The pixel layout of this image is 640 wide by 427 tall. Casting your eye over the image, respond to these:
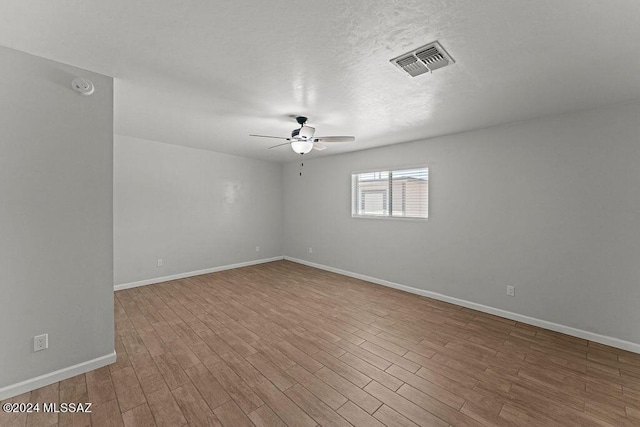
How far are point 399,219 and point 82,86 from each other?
4305 millimetres

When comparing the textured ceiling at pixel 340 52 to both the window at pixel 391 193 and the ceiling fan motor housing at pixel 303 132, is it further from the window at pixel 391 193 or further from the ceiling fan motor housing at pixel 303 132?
the window at pixel 391 193

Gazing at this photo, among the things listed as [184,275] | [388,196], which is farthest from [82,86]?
[388,196]

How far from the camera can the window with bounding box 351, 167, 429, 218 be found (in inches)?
167

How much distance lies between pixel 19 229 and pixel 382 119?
3.63 meters

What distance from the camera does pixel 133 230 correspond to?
441 cm

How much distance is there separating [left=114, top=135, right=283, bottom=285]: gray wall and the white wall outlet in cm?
253

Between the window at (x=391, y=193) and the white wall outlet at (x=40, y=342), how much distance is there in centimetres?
440

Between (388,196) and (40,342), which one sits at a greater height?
(388,196)

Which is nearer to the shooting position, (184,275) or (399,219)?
(399,219)

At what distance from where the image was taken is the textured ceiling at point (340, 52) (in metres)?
1.46

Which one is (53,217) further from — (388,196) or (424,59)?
(388,196)

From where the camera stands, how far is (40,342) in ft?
6.46

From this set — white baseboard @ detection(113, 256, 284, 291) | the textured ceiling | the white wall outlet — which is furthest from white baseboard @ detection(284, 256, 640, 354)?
the white wall outlet

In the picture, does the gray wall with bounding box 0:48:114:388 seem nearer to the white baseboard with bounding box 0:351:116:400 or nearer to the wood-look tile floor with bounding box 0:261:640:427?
the white baseboard with bounding box 0:351:116:400
